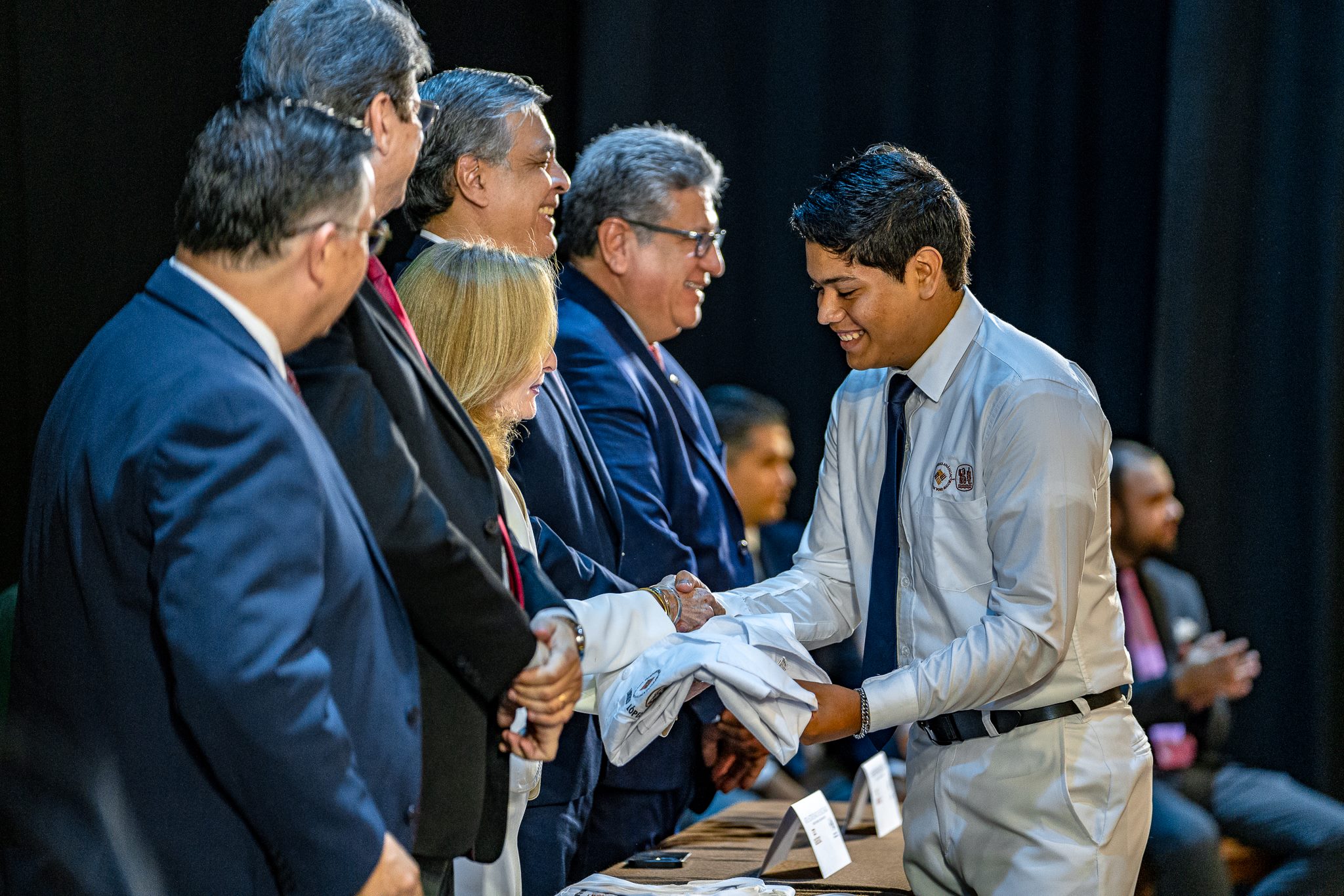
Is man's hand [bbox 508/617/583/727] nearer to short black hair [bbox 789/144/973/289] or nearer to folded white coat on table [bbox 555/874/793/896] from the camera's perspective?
folded white coat on table [bbox 555/874/793/896]

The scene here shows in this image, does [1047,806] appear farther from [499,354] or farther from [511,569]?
[499,354]

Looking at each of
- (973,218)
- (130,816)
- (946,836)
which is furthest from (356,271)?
(973,218)

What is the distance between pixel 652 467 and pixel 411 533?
1.23 metres

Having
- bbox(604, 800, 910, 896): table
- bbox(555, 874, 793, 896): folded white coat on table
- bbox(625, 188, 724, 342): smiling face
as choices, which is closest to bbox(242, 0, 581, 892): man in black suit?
bbox(555, 874, 793, 896): folded white coat on table

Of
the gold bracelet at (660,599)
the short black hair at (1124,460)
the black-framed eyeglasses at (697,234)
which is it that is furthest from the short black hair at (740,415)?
the gold bracelet at (660,599)

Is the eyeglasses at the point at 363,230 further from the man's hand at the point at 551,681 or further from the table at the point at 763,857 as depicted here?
the table at the point at 763,857

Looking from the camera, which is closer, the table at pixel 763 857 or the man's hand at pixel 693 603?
the man's hand at pixel 693 603

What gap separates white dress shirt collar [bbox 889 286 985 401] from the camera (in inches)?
84.1

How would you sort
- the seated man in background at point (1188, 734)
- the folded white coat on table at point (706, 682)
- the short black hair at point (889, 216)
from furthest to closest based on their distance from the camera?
the seated man in background at point (1188, 734) < the short black hair at point (889, 216) < the folded white coat on table at point (706, 682)

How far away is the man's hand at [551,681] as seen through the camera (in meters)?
1.68

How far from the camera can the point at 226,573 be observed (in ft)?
4.03

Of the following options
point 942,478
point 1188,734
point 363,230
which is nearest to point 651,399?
point 942,478

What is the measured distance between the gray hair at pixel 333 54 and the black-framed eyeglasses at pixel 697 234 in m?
1.34

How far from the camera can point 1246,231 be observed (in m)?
3.82
